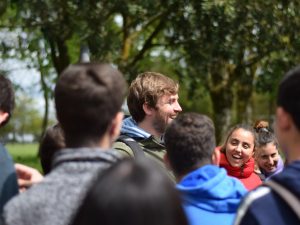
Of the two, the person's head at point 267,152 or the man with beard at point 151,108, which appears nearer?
the man with beard at point 151,108

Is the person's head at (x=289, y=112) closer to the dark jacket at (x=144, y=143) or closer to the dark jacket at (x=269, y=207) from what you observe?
the dark jacket at (x=269, y=207)

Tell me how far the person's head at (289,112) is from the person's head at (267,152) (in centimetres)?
291

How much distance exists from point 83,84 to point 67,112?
0.42 ft

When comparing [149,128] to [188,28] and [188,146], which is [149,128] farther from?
[188,28]

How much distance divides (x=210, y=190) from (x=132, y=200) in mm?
1463

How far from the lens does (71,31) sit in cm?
1438

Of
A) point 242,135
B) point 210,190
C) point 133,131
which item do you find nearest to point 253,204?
point 210,190

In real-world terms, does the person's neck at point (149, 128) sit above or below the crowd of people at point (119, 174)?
below

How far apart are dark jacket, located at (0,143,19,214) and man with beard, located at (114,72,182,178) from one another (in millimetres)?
1353

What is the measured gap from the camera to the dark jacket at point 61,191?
2.50m

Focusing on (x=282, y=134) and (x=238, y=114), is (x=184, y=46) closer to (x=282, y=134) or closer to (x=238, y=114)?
(x=238, y=114)

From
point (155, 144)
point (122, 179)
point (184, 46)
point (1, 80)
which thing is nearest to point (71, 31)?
point (184, 46)

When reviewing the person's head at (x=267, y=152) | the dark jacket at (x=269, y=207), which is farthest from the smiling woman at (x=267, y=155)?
the dark jacket at (x=269, y=207)

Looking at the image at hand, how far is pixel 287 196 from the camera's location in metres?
2.58
